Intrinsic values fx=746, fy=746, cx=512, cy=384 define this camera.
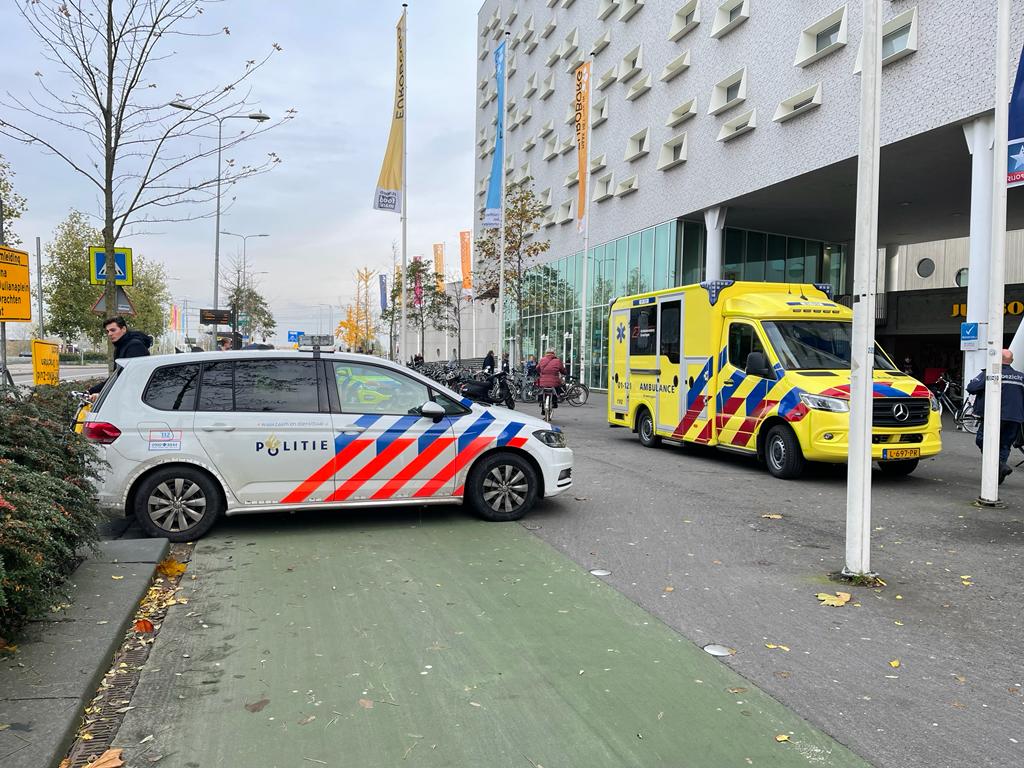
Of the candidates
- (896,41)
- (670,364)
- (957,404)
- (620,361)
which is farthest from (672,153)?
(670,364)

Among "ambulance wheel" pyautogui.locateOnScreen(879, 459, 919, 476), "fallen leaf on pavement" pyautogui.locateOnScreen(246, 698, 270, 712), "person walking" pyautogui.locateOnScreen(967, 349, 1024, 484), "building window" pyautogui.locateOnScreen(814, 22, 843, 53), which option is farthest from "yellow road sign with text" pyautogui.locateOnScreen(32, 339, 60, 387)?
"building window" pyautogui.locateOnScreen(814, 22, 843, 53)

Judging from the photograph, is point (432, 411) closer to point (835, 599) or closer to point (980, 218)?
point (835, 599)

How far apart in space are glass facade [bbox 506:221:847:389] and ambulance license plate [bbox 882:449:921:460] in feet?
56.5

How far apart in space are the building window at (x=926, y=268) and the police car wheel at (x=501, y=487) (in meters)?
36.4

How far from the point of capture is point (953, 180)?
800 inches

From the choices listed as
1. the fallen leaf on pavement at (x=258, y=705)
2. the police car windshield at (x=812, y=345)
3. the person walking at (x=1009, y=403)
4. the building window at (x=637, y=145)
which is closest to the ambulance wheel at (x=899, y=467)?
the person walking at (x=1009, y=403)

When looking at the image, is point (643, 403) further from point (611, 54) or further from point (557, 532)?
point (611, 54)

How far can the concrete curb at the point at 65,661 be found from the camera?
9.61ft

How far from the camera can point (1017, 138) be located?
8.02m

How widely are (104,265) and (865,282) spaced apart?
12.1 m

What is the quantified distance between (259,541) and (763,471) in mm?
7176

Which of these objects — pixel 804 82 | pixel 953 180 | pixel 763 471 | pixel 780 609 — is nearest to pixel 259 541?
pixel 780 609

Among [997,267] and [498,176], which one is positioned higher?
[498,176]

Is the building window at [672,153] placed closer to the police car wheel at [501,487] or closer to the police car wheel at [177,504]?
the police car wheel at [501,487]
